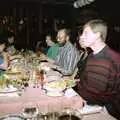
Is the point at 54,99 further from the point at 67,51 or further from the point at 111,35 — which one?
the point at 111,35

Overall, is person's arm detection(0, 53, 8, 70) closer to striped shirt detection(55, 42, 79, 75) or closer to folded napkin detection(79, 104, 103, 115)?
striped shirt detection(55, 42, 79, 75)

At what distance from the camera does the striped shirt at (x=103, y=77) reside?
258 cm

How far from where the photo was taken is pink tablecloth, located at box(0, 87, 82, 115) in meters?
2.17

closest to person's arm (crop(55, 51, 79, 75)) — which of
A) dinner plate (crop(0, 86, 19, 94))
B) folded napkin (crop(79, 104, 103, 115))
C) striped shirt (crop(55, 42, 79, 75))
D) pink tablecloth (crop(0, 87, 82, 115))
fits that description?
striped shirt (crop(55, 42, 79, 75))

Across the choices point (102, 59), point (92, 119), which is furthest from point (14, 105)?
point (102, 59)

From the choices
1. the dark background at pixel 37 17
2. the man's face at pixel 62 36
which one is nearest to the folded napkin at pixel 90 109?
the man's face at pixel 62 36

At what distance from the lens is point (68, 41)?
445 cm

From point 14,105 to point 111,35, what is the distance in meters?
6.76

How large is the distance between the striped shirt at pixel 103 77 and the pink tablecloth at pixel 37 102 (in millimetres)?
273

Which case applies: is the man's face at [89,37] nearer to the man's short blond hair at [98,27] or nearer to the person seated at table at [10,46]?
the man's short blond hair at [98,27]

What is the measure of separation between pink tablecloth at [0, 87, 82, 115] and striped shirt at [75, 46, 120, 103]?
0.27 metres

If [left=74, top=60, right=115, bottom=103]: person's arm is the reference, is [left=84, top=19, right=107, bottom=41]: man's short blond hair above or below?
above

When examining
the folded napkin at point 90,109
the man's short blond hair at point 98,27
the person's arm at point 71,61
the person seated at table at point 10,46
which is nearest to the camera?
the folded napkin at point 90,109

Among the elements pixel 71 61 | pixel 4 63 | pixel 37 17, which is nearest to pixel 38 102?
pixel 4 63
